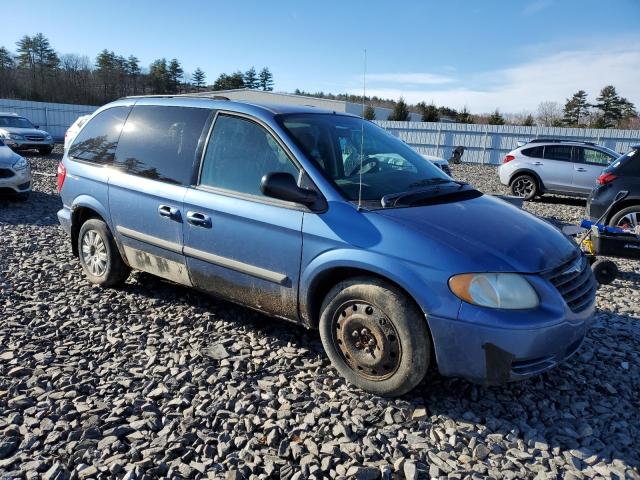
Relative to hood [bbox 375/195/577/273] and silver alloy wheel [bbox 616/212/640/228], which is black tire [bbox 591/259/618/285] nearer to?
hood [bbox 375/195/577/273]

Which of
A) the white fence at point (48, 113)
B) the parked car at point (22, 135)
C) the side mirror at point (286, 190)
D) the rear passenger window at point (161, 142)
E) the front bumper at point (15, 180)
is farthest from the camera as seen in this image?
the white fence at point (48, 113)

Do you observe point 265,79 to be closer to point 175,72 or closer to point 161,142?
point 175,72

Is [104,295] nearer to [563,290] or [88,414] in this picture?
[88,414]

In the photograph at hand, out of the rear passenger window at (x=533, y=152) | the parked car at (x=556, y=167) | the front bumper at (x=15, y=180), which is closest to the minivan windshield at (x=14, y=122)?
the front bumper at (x=15, y=180)

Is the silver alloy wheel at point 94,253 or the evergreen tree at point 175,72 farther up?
the evergreen tree at point 175,72

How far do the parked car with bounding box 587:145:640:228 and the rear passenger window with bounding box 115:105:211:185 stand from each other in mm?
6312

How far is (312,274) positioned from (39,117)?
35268mm

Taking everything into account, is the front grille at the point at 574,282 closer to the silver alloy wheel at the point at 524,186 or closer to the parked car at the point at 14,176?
the parked car at the point at 14,176

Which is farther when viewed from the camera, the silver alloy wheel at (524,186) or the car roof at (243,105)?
the silver alloy wheel at (524,186)

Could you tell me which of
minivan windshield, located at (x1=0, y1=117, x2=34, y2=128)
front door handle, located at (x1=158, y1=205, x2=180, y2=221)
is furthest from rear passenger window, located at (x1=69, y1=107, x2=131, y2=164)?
minivan windshield, located at (x1=0, y1=117, x2=34, y2=128)

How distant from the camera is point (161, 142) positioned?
4.16 m

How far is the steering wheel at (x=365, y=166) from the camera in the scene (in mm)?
3494

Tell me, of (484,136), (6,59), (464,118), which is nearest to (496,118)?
(464,118)

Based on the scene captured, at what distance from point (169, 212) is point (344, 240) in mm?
1642
